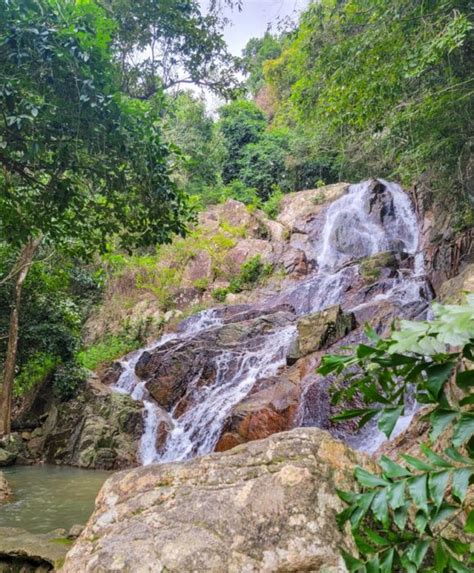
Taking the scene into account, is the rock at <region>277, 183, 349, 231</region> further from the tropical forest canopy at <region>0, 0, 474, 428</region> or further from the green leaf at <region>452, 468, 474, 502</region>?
the green leaf at <region>452, 468, 474, 502</region>

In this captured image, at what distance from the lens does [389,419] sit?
0.97 meters

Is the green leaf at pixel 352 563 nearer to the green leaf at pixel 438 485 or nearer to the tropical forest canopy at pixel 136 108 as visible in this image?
the green leaf at pixel 438 485

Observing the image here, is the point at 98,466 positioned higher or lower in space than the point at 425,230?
lower

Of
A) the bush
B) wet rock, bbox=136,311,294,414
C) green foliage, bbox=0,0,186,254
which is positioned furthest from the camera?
the bush

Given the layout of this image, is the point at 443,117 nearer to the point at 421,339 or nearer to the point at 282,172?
the point at 421,339

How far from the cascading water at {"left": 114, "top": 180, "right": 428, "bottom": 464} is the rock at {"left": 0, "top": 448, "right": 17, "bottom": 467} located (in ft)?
9.69

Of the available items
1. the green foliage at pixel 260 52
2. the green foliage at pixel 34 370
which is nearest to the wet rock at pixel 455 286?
the green foliage at pixel 34 370

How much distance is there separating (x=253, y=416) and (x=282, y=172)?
19018 millimetres

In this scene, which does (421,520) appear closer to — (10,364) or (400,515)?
Answer: (400,515)

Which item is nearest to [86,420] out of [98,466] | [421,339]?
[98,466]

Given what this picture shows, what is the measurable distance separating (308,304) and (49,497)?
9.24 metres

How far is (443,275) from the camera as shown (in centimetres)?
1160

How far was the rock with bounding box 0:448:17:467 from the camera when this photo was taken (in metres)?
10.5

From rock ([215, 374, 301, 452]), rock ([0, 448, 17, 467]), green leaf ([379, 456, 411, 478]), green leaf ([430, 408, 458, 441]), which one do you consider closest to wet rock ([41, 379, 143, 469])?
rock ([0, 448, 17, 467])
